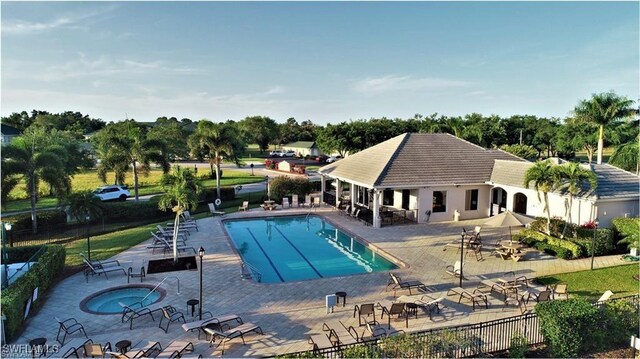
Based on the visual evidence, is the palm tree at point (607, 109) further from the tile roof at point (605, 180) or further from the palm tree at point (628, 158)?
the tile roof at point (605, 180)

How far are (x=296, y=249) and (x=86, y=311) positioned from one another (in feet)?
35.0

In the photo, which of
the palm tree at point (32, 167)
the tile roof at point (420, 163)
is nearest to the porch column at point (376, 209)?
the tile roof at point (420, 163)

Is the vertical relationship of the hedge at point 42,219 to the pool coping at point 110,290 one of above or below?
above

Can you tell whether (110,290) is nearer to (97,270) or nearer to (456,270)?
(97,270)

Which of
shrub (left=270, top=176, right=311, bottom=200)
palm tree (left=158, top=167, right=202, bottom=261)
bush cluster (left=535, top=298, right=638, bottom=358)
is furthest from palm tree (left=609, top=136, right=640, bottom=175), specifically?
palm tree (left=158, top=167, right=202, bottom=261)

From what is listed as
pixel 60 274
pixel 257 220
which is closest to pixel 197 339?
pixel 60 274

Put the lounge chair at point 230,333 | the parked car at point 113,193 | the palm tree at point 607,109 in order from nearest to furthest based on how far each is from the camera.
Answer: the lounge chair at point 230,333 < the parked car at point 113,193 < the palm tree at point 607,109

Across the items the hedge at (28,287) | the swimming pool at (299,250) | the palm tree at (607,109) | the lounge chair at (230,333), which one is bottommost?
the swimming pool at (299,250)

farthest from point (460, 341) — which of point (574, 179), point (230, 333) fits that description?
point (574, 179)

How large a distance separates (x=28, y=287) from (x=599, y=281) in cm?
1963

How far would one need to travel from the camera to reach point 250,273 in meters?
17.0

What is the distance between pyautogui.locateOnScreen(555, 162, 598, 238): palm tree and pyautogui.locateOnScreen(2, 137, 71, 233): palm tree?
2835 cm

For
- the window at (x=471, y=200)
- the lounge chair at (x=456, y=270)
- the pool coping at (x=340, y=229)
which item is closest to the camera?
the lounge chair at (x=456, y=270)

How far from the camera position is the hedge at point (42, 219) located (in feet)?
76.2
